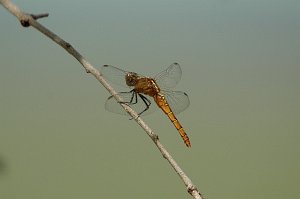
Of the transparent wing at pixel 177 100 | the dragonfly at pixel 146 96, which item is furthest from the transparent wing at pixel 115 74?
the transparent wing at pixel 177 100

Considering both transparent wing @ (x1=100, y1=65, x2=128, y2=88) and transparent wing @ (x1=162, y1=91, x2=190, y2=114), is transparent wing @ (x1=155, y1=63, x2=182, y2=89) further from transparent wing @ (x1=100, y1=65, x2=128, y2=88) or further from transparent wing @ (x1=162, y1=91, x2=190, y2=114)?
transparent wing @ (x1=100, y1=65, x2=128, y2=88)

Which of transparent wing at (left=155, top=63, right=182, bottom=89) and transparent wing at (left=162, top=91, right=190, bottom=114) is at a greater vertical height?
transparent wing at (left=155, top=63, right=182, bottom=89)

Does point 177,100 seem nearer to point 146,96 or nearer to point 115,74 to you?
point 146,96

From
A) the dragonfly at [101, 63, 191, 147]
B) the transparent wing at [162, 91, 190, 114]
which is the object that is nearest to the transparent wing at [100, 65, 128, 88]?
the dragonfly at [101, 63, 191, 147]

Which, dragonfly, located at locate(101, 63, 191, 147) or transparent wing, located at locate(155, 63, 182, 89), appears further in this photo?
transparent wing, located at locate(155, 63, 182, 89)

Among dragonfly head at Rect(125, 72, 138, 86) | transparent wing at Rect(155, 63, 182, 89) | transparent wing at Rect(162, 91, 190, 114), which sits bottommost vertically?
transparent wing at Rect(162, 91, 190, 114)

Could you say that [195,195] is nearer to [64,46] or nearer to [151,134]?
[151,134]

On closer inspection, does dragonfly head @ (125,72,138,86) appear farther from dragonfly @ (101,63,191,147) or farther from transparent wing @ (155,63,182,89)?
transparent wing @ (155,63,182,89)
